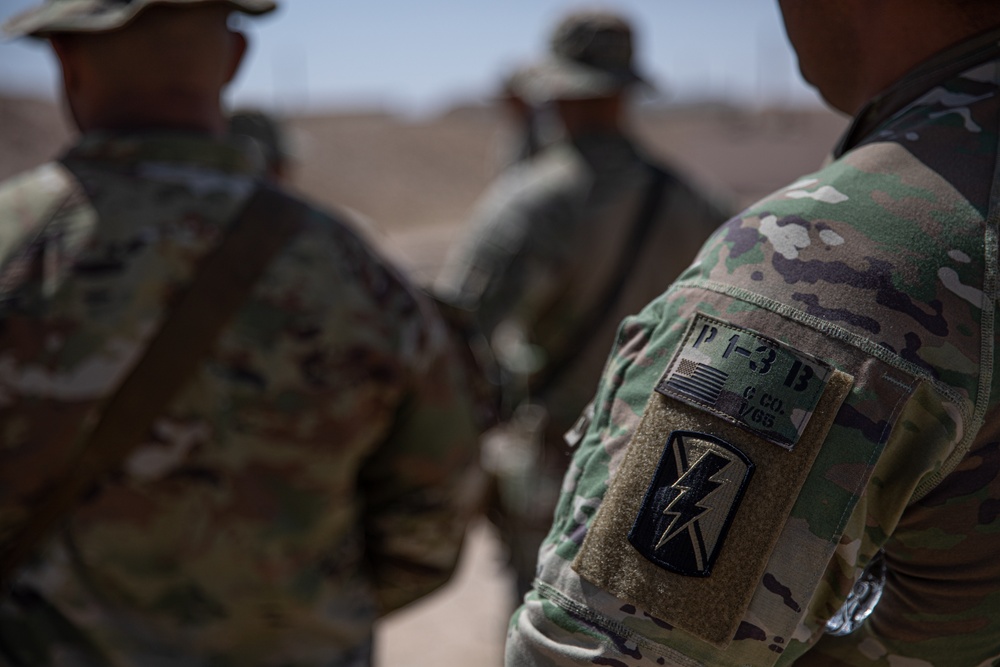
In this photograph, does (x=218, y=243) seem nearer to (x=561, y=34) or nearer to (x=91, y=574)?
(x=91, y=574)

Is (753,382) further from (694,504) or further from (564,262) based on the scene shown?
(564,262)

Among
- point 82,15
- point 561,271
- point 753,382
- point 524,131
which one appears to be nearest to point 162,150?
point 82,15

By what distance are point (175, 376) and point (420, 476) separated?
2.12ft

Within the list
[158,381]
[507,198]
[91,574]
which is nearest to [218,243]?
[158,381]

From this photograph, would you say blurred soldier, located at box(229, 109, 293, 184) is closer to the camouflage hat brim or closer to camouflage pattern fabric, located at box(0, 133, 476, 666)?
the camouflage hat brim

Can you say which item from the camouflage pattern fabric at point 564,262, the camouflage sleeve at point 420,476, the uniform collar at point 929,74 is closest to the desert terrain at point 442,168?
the camouflage sleeve at point 420,476

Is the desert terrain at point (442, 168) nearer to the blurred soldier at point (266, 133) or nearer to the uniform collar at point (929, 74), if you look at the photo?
the uniform collar at point (929, 74)

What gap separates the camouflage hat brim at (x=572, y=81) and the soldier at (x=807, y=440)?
291 cm

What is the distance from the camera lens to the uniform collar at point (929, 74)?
113 cm

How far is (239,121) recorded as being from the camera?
424 centimetres

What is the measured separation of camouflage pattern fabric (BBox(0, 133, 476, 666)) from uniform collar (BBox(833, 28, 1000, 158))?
1157mm

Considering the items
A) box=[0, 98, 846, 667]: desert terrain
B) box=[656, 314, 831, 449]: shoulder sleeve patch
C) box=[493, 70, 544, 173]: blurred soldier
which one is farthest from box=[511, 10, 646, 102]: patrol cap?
box=[656, 314, 831, 449]: shoulder sleeve patch

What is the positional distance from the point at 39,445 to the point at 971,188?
5.37 ft

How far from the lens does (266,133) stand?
4.26m
